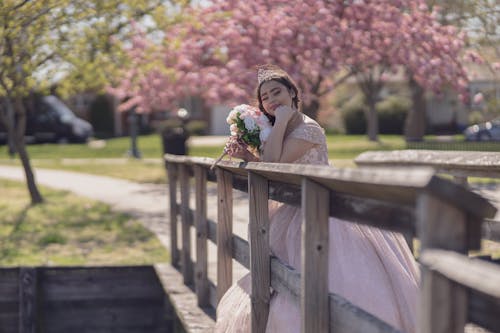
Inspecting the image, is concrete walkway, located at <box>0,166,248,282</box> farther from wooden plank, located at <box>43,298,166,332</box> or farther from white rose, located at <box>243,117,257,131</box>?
white rose, located at <box>243,117,257,131</box>

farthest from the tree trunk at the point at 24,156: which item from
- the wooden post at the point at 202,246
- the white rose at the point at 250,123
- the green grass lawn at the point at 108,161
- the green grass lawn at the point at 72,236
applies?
the white rose at the point at 250,123

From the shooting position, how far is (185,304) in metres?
6.42

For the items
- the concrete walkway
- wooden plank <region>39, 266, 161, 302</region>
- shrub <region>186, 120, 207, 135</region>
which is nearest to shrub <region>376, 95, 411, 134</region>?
shrub <region>186, 120, 207, 135</region>

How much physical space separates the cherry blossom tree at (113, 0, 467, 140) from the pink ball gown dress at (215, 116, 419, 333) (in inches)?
388

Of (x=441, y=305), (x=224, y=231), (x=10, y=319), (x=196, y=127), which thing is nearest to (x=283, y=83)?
(x=224, y=231)

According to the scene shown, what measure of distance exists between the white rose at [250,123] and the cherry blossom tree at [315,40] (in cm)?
932

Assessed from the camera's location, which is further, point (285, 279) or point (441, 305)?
point (285, 279)

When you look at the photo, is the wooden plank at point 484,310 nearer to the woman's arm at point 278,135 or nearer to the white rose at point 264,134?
the woman's arm at point 278,135

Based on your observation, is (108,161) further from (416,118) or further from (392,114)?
(392,114)

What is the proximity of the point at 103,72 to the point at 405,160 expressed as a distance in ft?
29.0

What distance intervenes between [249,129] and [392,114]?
4198 centimetres

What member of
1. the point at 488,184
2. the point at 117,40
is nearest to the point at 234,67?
the point at 117,40

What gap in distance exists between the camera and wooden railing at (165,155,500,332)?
2131mm

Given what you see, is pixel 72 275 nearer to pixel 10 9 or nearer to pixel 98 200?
pixel 10 9
